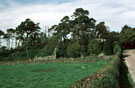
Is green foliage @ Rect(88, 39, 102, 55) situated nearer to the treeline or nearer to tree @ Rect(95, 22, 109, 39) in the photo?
the treeline

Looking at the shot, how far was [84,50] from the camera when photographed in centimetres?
2938

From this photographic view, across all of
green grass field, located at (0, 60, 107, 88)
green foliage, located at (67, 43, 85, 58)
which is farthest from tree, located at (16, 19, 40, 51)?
green grass field, located at (0, 60, 107, 88)

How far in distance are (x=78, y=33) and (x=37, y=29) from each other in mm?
15568

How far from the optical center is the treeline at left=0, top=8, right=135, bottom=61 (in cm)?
2834

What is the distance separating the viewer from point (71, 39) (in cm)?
3806

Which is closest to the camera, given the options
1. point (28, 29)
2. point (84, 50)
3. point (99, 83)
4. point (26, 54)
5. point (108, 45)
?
point (99, 83)

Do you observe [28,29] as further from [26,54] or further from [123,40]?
[123,40]

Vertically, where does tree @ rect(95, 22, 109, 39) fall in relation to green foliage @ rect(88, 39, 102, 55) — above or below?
above

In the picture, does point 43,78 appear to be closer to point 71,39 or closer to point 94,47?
point 94,47

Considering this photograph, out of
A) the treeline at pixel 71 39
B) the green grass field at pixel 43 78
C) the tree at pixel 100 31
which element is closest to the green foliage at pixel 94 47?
the treeline at pixel 71 39

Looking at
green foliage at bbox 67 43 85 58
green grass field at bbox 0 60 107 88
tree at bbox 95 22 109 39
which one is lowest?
green grass field at bbox 0 60 107 88

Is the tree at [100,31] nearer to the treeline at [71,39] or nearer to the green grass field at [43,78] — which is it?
the treeline at [71,39]

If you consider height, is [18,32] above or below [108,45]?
above

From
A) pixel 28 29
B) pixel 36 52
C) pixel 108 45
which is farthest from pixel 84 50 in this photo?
pixel 28 29
